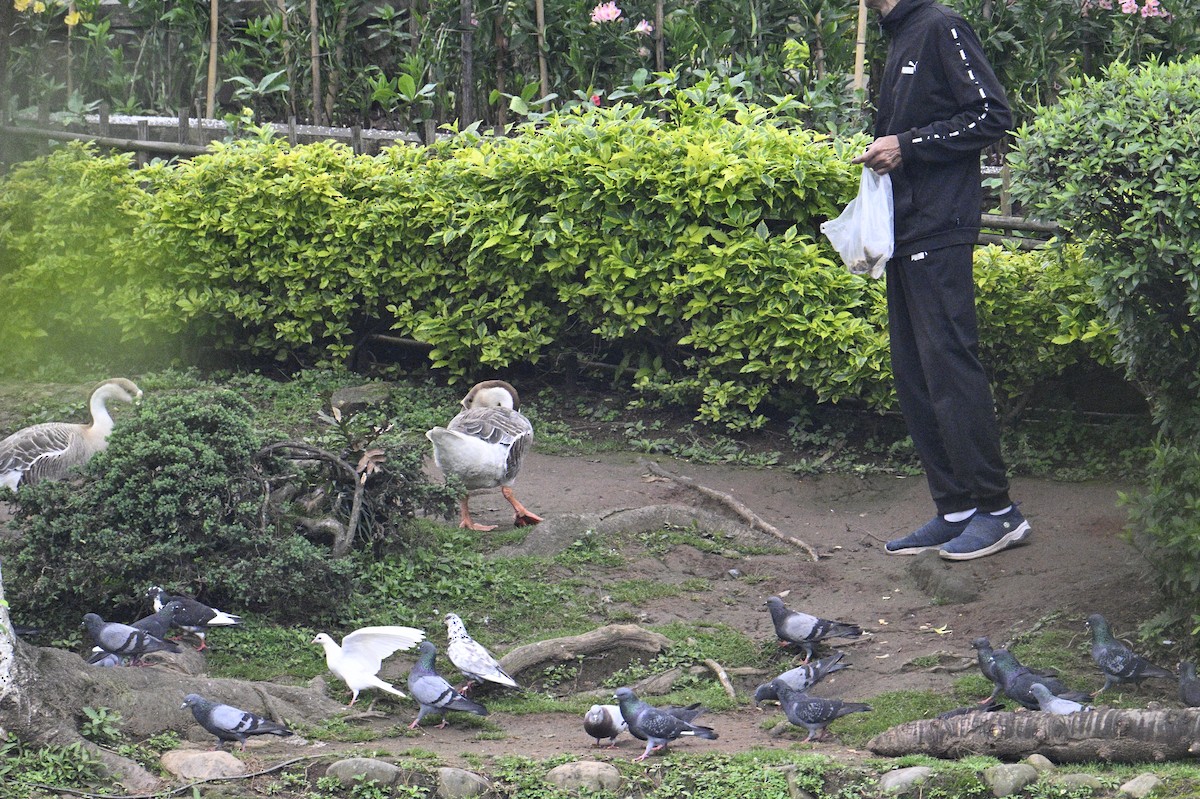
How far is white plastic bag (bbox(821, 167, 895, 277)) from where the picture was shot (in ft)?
22.6

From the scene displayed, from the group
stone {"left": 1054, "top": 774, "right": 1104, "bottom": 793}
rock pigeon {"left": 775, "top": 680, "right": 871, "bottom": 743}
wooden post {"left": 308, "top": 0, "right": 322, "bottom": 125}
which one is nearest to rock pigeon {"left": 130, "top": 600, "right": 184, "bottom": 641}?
rock pigeon {"left": 775, "top": 680, "right": 871, "bottom": 743}

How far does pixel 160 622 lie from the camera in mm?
5703

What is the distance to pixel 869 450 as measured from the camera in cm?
935

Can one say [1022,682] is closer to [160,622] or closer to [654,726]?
[654,726]

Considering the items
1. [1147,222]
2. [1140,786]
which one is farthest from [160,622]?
[1147,222]

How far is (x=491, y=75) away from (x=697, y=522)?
791cm

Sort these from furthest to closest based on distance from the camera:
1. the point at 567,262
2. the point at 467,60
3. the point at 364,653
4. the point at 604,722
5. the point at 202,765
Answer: the point at 467,60 < the point at 567,262 < the point at 364,653 < the point at 604,722 < the point at 202,765

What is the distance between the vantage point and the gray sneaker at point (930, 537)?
23.4 feet

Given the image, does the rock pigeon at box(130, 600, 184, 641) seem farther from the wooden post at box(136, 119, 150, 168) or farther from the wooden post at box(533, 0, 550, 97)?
the wooden post at box(533, 0, 550, 97)

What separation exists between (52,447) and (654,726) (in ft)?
16.0

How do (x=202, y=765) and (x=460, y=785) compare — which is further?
(x=202, y=765)

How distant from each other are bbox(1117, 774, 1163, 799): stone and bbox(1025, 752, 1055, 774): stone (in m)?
0.28

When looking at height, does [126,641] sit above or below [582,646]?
above

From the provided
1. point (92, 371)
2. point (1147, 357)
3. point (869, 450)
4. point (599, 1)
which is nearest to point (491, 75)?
point (599, 1)
